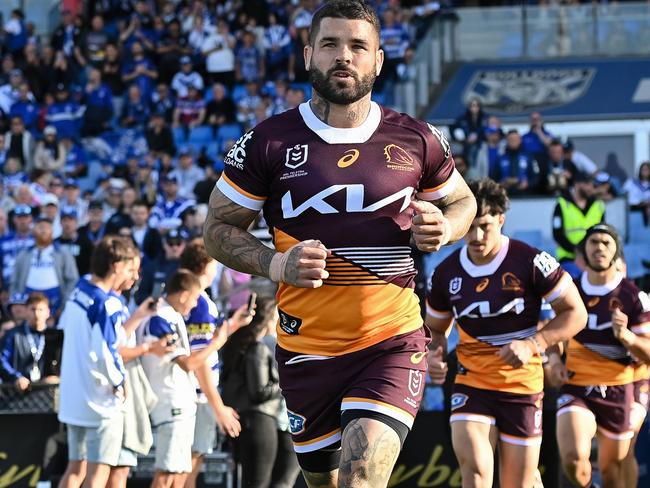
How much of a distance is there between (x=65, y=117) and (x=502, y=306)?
15.0m

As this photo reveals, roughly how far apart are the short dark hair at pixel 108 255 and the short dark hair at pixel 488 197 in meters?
2.45

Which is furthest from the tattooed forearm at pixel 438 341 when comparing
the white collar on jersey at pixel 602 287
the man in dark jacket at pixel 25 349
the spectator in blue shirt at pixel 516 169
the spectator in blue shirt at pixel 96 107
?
the spectator in blue shirt at pixel 96 107

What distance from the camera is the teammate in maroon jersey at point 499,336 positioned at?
26.9ft

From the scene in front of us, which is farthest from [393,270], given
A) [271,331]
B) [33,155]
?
[33,155]

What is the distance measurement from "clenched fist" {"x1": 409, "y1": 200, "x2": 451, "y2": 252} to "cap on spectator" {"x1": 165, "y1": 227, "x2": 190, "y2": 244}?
340 inches

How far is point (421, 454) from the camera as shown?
419 inches

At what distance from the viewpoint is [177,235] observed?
13.9 metres

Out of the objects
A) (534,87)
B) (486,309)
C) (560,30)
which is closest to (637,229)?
(534,87)

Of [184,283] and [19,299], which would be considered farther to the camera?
[19,299]

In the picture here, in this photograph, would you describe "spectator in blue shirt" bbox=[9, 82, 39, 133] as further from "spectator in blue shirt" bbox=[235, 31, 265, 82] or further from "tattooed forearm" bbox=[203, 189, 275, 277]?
"tattooed forearm" bbox=[203, 189, 275, 277]

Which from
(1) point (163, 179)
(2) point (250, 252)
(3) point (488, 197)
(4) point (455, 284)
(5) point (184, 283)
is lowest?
(1) point (163, 179)

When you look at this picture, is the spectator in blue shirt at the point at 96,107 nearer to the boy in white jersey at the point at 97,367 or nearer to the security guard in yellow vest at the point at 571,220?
the security guard in yellow vest at the point at 571,220

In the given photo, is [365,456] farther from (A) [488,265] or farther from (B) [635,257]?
(B) [635,257]

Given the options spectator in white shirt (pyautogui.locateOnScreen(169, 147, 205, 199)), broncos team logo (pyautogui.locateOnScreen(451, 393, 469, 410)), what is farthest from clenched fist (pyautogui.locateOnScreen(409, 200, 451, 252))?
spectator in white shirt (pyautogui.locateOnScreen(169, 147, 205, 199))
